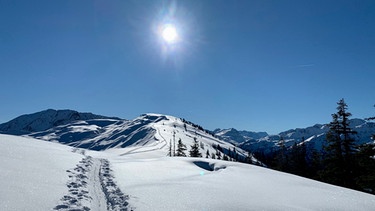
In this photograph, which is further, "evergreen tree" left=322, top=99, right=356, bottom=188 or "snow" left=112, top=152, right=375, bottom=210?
"evergreen tree" left=322, top=99, right=356, bottom=188

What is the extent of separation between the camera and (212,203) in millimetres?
6602

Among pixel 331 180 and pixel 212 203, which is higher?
pixel 212 203

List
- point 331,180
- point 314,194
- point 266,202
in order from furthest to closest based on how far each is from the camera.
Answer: point 331,180 < point 314,194 < point 266,202

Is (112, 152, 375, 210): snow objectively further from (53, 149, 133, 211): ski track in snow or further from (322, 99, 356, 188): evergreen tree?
(322, 99, 356, 188): evergreen tree

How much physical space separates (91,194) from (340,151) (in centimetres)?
2486

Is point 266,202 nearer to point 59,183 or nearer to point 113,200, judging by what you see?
point 113,200

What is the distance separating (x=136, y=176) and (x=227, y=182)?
4.06 meters

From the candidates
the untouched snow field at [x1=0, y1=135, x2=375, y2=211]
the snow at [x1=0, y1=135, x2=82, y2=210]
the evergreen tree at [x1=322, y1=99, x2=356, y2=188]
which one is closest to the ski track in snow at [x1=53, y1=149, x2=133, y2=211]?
the untouched snow field at [x1=0, y1=135, x2=375, y2=211]

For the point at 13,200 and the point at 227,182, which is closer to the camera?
Answer: the point at 13,200

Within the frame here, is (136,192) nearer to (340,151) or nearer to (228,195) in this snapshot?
(228,195)

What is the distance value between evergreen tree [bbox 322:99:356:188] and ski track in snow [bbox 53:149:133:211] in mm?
23213

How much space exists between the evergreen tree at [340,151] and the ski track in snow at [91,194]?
2321 centimetres

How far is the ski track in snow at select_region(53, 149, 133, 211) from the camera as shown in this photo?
20.0 ft

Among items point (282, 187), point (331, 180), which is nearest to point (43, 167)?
point (282, 187)
